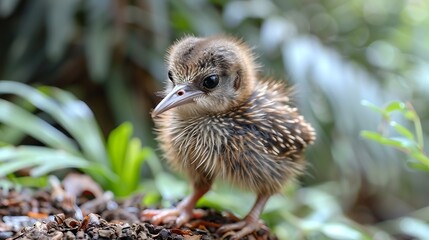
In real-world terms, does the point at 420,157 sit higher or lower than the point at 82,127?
higher

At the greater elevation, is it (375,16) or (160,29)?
(375,16)

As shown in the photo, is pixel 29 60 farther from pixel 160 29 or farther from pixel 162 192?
pixel 162 192

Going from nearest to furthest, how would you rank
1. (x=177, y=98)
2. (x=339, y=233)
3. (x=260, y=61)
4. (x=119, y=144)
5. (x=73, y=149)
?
(x=177, y=98)
(x=339, y=233)
(x=119, y=144)
(x=73, y=149)
(x=260, y=61)

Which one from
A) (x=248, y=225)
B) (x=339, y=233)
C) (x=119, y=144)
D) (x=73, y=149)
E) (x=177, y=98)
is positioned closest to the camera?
(x=177, y=98)

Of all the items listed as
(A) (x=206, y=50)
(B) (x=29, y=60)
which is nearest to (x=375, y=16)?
(B) (x=29, y=60)

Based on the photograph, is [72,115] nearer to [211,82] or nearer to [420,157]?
[211,82]

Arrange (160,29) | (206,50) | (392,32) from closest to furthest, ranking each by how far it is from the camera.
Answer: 1. (206,50)
2. (160,29)
3. (392,32)

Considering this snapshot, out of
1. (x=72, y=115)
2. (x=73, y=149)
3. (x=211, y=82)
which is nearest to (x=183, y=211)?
(x=211, y=82)
